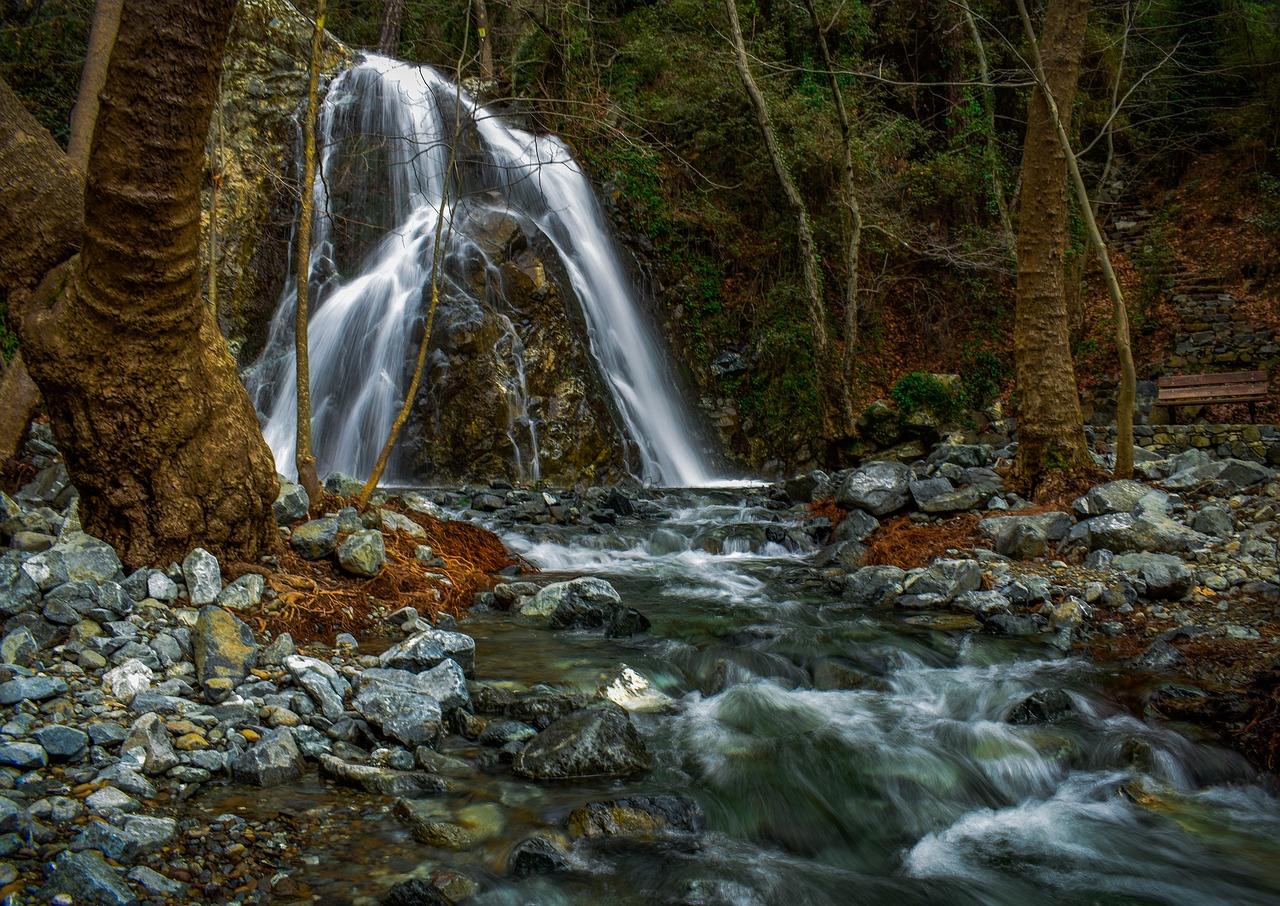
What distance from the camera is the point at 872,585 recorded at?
22.0ft

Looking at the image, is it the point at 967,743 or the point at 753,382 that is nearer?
the point at 967,743

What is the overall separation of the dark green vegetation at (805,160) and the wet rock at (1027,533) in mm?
5984

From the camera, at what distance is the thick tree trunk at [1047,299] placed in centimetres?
793

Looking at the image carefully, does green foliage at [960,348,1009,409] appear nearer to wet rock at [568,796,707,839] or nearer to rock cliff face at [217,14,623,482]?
rock cliff face at [217,14,623,482]

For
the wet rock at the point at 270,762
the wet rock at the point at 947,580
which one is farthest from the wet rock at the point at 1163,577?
the wet rock at the point at 270,762

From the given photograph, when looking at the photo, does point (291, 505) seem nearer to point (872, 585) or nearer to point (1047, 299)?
point (872, 585)

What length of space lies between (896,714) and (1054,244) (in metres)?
5.51

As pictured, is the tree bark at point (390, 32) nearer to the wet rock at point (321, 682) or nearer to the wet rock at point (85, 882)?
the wet rock at point (321, 682)

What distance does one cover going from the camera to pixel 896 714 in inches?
182

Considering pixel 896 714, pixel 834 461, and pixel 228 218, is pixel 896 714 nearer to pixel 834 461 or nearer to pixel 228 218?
pixel 834 461

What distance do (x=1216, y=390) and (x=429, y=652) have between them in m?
13.5

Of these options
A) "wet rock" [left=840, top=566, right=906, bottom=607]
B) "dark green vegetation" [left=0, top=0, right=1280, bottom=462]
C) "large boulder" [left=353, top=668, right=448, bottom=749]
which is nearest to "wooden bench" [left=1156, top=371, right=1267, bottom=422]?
"dark green vegetation" [left=0, top=0, right=1280, bottom=462]

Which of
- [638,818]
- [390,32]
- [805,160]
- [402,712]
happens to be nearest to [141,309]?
[402,712]

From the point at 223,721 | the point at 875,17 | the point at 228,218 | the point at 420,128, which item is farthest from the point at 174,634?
the point at 875,17
